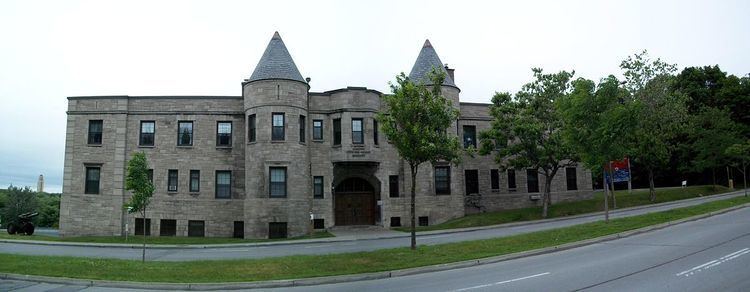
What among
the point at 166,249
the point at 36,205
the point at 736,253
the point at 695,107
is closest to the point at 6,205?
the point at 36,205

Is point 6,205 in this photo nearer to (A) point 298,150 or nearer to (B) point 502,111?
(A) point 298,150

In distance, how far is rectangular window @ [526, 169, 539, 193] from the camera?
38.8 meters

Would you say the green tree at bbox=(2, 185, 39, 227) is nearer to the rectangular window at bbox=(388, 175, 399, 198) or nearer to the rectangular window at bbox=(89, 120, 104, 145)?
the rectangular window at bbox=(89, 120, 104, 145)

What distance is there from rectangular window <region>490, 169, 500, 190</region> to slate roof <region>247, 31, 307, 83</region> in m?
16.4

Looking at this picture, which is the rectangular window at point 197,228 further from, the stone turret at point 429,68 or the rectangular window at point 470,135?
the rectangular window at point 470,135

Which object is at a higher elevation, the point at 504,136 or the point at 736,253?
the point at 504,136

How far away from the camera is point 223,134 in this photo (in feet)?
109

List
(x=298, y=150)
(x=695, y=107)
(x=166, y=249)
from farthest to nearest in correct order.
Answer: (x=695, y=107) → (x=298, y=150) → (x=166, y=249)

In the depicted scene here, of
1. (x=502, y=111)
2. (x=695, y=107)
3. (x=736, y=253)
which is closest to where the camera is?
(x=736, y=253)

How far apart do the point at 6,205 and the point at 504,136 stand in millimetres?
42784

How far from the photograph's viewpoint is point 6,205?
4300cm

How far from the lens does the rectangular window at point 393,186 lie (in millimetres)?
34000

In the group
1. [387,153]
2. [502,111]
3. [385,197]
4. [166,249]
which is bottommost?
[166,249]

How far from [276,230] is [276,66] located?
34.0ft
